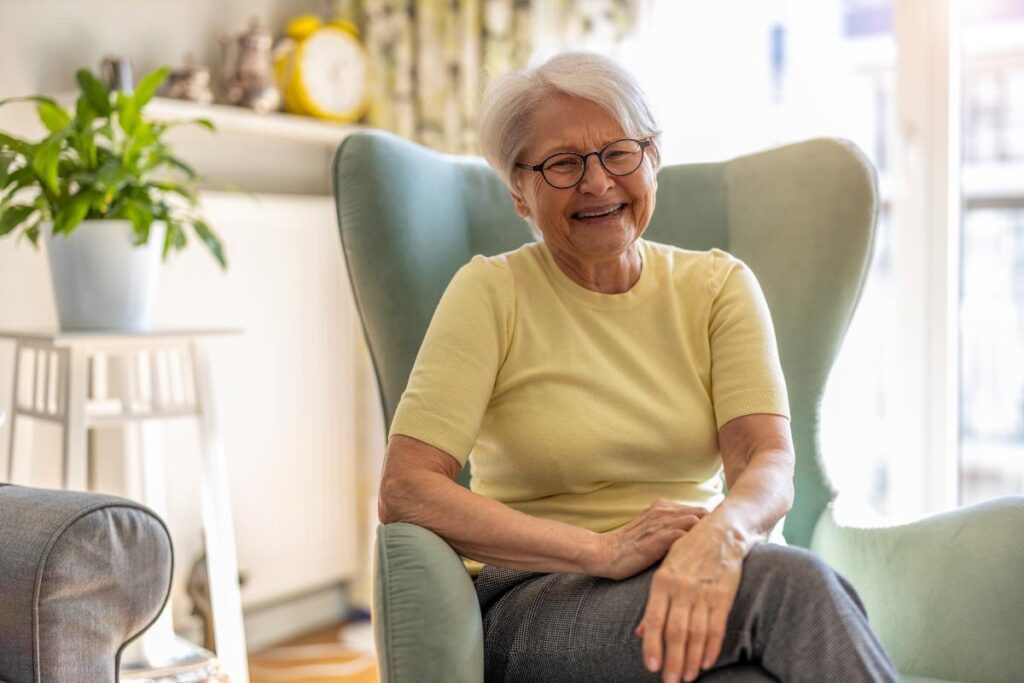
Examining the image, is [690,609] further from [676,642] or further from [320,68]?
[320,68]

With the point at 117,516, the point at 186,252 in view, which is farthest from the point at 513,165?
the point at 186,252

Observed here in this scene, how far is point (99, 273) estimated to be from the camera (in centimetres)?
208

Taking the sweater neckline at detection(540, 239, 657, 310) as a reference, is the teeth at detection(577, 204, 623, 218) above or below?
above

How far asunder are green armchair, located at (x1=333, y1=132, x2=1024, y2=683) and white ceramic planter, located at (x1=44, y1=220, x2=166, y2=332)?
654 mm

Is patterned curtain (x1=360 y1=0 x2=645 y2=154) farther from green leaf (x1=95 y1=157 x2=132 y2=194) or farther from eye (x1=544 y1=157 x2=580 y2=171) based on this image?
eye (x1=544 y1=157 x2=580 y2=171)

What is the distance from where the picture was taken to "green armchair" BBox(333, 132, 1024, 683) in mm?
1340

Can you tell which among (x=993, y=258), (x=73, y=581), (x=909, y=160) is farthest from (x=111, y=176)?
(x=993, y=258)

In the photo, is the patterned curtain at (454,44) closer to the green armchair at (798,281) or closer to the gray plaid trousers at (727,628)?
the green armchair at (798,281)

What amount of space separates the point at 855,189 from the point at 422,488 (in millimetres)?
844

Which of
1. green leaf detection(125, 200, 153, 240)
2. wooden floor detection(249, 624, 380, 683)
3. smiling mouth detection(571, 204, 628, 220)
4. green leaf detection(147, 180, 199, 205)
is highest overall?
green leaf detection(147, 180, 199, 205)

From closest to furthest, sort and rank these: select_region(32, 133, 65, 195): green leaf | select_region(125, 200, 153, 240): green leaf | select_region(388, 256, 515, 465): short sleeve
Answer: select_region(388, 256, 515, 465): short sleeve → select_region(32, 133, 65, 195): green leaf → select_region(125, 200, 153, 240): green leaf

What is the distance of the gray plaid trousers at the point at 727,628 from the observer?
1.03 m

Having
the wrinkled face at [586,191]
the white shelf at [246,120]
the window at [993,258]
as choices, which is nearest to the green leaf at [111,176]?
the white shelf at [246,120]

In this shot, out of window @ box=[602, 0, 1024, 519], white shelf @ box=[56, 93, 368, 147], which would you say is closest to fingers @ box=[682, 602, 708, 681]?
window @ box=[602, 0, 1024, 519]
